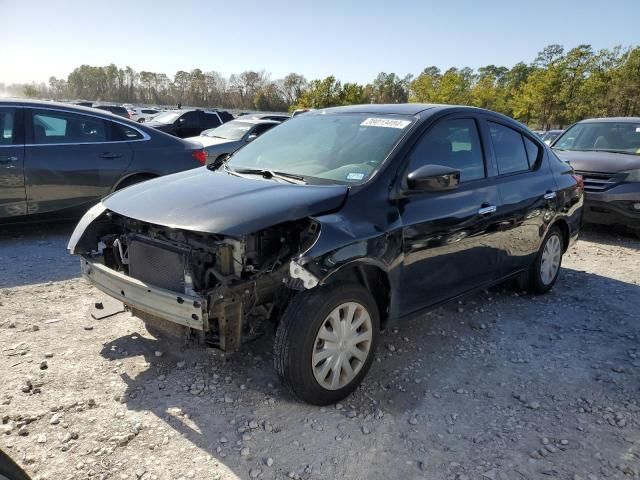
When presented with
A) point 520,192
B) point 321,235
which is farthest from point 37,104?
point 520,192

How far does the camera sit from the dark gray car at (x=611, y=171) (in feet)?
24.2

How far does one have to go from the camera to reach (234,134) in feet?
39.3

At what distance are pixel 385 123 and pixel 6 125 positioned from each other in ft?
15.0

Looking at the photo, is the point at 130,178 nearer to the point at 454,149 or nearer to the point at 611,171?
the point at 454,149

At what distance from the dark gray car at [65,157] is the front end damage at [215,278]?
Result: 3315 millimetres

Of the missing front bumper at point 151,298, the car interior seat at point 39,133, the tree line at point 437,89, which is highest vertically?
the tree line at point 437,89

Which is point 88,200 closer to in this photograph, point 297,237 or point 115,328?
point 115,328

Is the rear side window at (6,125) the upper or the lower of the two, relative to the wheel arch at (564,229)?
upper

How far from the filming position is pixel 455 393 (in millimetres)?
3271

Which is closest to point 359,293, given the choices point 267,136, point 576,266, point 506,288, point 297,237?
point 297,237

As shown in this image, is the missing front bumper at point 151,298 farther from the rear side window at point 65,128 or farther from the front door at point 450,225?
the rear side window at point 65,128

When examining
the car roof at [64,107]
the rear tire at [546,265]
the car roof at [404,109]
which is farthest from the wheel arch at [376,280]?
the car roof at [64,107]

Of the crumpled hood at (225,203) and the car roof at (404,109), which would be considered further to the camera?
the car roof at (404,109)

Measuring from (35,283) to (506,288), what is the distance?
14.9ft
